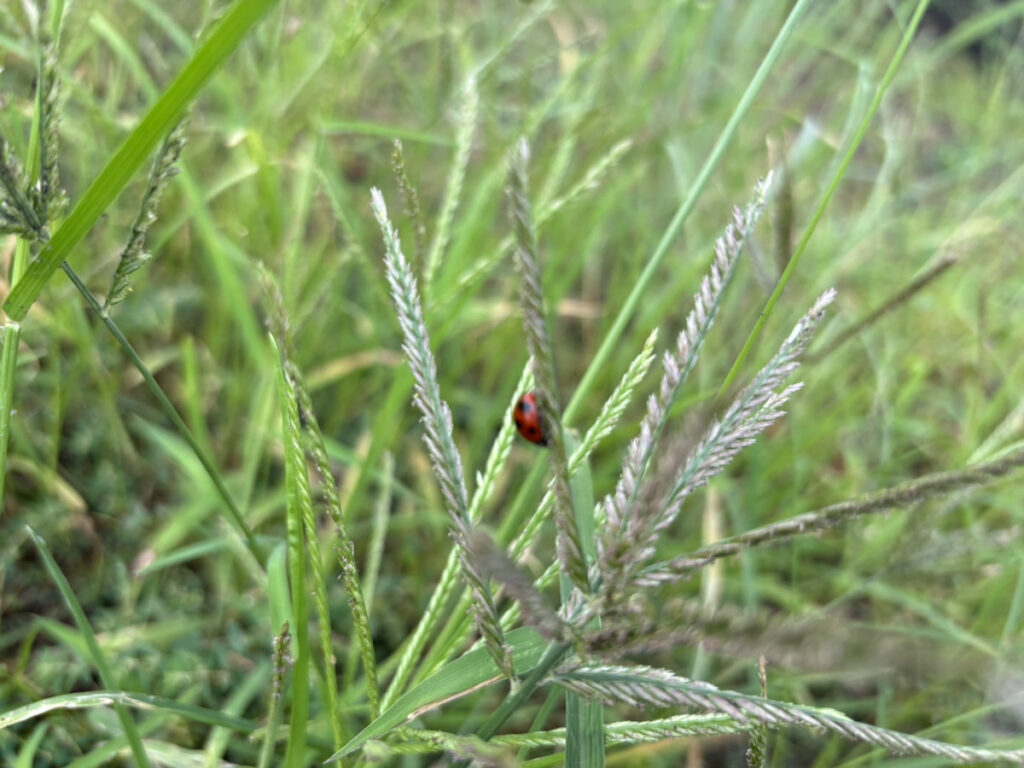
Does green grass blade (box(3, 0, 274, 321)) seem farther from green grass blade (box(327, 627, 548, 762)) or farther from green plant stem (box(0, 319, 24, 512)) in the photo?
green grass blade (box(327, 627, 548, 762))

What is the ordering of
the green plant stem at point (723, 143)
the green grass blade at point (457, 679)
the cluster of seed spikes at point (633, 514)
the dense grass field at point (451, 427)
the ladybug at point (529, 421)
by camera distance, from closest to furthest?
the cluster of seed spikes at point (633, 514) < the dense grass field at point (451, 427) < the green grass blade at point (457, 679) < the green plant stem at point (723, 143) < the ladybug at point (529, 421)

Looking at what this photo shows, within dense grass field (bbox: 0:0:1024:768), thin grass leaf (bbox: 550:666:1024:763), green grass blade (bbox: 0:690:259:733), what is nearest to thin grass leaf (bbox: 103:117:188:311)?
dense grass field (bbox: 0:0:1024:768)

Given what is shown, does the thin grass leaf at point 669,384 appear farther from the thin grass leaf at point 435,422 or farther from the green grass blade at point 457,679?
the green grass blade at point 457,679

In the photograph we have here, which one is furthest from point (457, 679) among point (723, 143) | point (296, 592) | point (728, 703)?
point (723, 143)

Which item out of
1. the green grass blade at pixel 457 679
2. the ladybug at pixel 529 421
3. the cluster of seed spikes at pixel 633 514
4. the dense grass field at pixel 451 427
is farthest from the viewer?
the ladybug at pixel 529 421

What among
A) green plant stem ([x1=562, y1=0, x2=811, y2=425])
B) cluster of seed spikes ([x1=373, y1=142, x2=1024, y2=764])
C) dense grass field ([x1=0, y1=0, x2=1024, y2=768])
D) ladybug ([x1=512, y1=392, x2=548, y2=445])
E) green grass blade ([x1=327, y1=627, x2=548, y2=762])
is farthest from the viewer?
ladybug ([x1=512, y1=392, x2=548, y2=445])

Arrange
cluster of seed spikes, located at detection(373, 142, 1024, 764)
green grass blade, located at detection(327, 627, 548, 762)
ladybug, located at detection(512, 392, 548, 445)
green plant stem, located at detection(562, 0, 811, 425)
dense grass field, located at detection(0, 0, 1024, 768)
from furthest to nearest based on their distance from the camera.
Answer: ladybug, located at detection(512, 392, 548, 445), green plant stem, located at detection(562, 0, 811, 425), green grass blade, located at detection(327, 627, 548, 762), dense grass field, located at detection(0, 0, 1024, 768), cluster of seed spikes, located at detection(373, 142, 1024, 764)

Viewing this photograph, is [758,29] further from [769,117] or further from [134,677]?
[134,677]

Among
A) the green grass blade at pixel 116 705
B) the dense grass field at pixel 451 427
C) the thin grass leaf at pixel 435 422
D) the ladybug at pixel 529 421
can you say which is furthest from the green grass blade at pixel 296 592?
the ladybug at pixel 529 421
